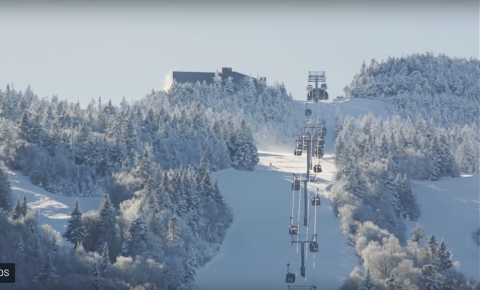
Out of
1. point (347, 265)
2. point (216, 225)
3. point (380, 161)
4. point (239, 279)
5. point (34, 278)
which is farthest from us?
point (380, 161)

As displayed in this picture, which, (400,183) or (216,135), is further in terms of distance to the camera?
(216,135)

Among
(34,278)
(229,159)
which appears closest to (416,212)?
(229,159)

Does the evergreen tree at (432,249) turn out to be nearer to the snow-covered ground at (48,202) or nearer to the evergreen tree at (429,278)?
the evergreen tree at (429,278)

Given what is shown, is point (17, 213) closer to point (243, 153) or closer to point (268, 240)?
point (268, 240)

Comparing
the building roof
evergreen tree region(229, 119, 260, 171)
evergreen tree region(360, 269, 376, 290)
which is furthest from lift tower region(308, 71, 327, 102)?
the building roof

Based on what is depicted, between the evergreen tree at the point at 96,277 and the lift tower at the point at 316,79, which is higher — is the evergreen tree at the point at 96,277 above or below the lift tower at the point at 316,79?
below

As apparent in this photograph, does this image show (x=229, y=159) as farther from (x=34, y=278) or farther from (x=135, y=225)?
(x=34, y=278)

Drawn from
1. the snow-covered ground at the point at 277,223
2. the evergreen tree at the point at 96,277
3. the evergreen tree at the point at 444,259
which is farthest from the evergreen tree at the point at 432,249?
the evergreen tree at the point at 96,277
